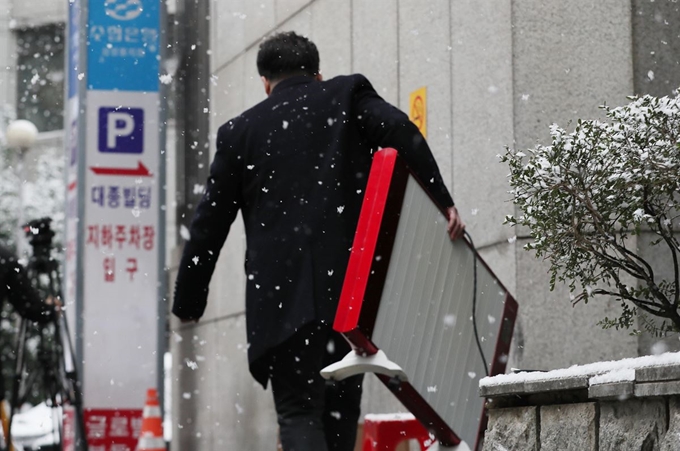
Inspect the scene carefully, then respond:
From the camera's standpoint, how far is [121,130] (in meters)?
9.95

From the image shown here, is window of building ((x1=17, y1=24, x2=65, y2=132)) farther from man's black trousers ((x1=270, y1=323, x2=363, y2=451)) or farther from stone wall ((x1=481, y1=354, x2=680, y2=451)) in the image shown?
stone wall ((x1=481, y1=354, x2=680, y2=451))

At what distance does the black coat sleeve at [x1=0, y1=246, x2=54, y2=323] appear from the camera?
Result: 284 inches

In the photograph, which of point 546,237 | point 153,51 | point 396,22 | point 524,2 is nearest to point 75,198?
point 153,51

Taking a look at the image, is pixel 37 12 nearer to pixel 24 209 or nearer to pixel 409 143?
pixel 24 209

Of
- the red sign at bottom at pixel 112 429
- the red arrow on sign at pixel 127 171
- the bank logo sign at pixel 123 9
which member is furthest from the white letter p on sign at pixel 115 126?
the red sign at bottom at pixel 112 429

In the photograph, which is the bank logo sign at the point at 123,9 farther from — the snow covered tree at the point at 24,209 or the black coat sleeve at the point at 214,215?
the snow covered tree at the point at 24,209

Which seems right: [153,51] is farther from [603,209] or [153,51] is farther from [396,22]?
[603,209]

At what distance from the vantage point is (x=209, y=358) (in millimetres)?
11570

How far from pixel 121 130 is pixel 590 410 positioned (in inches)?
279

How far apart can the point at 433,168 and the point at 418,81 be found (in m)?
2.90

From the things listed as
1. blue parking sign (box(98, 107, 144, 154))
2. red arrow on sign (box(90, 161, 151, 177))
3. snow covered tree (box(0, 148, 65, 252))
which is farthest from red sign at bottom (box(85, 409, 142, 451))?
snow covered tree (box(0, 148, 65, 252))

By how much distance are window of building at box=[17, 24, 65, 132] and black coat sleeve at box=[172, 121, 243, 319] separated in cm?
3302

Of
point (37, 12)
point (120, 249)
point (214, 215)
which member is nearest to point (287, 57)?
point (214, 215)

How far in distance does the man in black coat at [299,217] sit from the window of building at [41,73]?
33.0 meters
